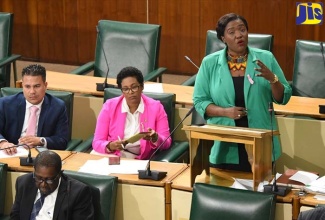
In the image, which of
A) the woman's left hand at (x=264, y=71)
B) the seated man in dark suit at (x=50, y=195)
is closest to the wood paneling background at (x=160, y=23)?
the woman's left hand at (x=264, y=71)

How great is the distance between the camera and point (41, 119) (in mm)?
6230

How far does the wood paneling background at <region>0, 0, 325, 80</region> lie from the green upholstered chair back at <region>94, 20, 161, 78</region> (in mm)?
1497

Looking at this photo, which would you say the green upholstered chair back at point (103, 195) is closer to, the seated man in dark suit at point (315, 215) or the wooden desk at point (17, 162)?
the wooden desk at point (17, 162)

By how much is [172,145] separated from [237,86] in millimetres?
1125

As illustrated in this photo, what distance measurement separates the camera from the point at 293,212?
497 centimetres

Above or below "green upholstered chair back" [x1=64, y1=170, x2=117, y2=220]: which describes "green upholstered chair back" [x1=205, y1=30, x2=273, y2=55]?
above

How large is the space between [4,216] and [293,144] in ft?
6.35

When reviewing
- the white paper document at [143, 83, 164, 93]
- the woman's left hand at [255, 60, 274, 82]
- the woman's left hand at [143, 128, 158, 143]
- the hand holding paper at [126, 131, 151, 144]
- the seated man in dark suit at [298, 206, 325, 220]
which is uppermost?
the woman's left hand at [255, 60, 274, 82]

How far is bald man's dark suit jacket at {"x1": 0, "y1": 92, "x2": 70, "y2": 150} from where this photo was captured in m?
6.23

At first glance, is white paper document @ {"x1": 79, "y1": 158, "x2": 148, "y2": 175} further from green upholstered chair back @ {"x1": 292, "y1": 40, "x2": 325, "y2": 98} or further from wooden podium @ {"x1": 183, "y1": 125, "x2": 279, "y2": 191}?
green upholstered chair back @ {"x1": 292, "y1": 40, "x2": 325, "y2": 98}

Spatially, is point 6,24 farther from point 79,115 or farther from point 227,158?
point 227,158

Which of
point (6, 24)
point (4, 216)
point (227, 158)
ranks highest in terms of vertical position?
point (6, 24)

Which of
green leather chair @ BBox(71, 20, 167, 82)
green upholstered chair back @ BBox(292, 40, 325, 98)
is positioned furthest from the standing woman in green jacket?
green leather chair @ BBox(71, 20, 167, 82)

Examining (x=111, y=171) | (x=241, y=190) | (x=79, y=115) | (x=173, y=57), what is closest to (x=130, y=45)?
(x=79, y=115)
